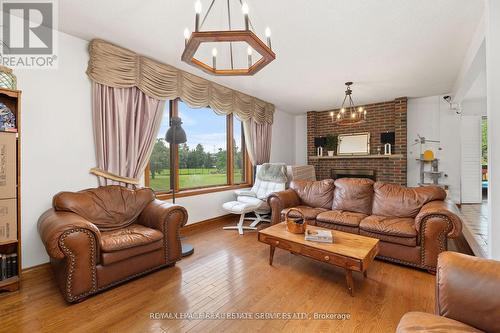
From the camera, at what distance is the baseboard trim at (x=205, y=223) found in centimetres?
368

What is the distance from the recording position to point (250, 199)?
13.5 ft

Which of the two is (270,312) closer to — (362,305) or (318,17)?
(362,305)

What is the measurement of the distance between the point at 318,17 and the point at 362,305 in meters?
2.61

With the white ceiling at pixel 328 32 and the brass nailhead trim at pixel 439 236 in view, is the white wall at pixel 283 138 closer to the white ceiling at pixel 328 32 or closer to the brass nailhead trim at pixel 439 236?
the white ceiling at pixel 328 32

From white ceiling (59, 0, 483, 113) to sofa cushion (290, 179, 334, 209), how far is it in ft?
5.84

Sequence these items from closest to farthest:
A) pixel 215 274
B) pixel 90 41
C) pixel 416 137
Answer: pixel 215 274 < pixel 90 41 < pixel 416 137

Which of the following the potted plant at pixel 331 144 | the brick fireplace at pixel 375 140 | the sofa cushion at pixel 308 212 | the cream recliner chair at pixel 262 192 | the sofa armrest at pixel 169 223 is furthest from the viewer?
the potted plant at pixel 331 144

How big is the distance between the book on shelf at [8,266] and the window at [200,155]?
1.56 m

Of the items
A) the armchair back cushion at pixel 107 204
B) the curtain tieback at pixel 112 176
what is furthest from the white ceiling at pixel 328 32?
the armchair back cushion at pixel 107 204

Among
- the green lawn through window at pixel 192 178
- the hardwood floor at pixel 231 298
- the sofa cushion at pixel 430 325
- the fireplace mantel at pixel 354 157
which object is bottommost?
the hardwood floor at pixel 231 298

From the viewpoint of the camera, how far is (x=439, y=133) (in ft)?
16.5

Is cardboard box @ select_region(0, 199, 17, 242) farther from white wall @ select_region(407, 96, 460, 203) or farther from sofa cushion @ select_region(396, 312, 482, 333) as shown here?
white wall @ select_region(407, 96, 460, 203)

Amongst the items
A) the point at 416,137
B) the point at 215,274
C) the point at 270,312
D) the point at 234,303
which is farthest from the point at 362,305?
the point at 416,137

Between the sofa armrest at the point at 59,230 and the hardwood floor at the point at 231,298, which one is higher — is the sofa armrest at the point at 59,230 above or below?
above
